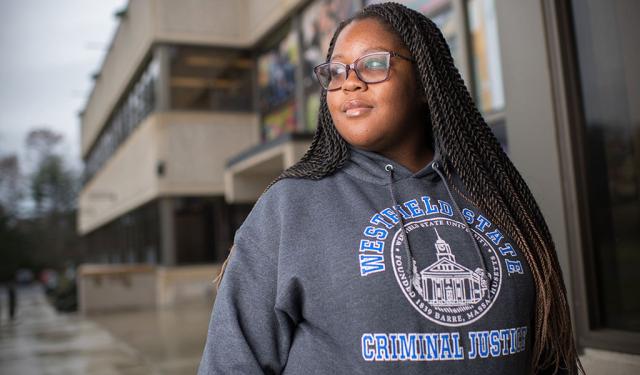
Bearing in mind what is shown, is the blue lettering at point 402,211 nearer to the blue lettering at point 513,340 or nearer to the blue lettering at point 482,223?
the blue lettering at point 482,223

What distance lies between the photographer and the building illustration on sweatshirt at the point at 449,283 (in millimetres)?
1413

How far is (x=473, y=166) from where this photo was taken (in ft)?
5.58

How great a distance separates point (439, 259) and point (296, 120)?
12.9 metres

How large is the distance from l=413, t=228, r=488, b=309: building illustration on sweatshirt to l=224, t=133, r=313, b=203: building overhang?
780cm

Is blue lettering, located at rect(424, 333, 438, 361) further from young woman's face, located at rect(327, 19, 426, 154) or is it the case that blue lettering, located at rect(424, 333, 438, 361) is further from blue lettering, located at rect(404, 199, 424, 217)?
young woman's face, located at rect(327, 19, 426, 154)

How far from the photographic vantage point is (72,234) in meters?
46.9

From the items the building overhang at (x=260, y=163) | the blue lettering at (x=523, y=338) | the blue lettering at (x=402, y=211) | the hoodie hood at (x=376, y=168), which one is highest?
the building overhang at (x=260, y=163)

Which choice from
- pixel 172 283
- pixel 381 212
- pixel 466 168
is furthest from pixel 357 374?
pixel 172 283

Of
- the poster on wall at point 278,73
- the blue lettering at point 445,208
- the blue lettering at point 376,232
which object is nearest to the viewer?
the blue lettering at point 376,232

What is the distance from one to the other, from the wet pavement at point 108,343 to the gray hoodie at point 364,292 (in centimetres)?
560

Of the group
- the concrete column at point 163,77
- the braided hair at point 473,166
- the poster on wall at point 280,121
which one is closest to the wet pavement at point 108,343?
the poster on wall at point 280,121

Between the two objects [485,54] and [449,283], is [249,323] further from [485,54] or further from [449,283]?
[485,54]

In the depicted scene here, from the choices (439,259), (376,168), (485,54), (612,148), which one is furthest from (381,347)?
(485,54)

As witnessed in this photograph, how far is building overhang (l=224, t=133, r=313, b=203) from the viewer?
31.8ft
